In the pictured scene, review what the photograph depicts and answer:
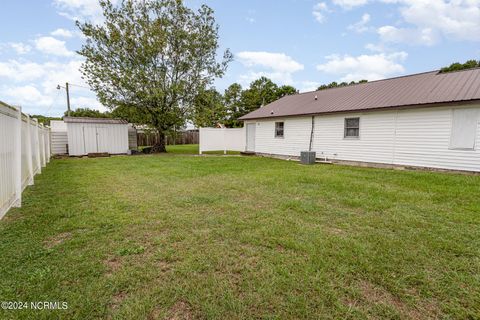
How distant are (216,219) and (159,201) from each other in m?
1.56

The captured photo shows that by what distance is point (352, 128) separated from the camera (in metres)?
10.8

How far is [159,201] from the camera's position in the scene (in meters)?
4.69

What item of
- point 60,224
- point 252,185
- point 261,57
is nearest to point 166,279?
point 60,224

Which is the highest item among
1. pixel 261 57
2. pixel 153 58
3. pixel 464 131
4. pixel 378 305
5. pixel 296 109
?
pixel 261 57

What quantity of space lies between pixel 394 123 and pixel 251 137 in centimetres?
877

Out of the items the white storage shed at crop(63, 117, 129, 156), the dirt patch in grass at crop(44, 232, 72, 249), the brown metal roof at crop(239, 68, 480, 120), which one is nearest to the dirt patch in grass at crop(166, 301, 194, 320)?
the dirt patch in grass at crop(44, 232, 72, 249)

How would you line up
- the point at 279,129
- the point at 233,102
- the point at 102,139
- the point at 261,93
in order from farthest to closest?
the point at 233,102 < the point at 261,93 < the point at 102,139 < the point at 279,129

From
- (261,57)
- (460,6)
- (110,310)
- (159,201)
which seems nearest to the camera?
(110,310)

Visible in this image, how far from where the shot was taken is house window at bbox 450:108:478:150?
25.1 ft

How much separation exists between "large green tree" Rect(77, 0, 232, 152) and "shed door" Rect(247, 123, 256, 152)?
4113mm

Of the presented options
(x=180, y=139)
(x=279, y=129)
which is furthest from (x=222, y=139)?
(x=180, y=139)

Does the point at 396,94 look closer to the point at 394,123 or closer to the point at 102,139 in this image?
the point at 394,123

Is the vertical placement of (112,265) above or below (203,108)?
below

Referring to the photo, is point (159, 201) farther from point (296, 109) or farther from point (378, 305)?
point (296, 109)
